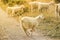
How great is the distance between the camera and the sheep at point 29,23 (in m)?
1.78

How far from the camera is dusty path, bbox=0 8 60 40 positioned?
1.82 metres

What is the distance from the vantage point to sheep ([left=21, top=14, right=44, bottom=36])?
1782 mm

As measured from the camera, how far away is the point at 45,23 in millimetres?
1758

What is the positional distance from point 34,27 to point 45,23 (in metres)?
0.13

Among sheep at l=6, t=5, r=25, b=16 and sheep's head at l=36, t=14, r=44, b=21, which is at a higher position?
sheep at l=6, t=5, r=25, b=16

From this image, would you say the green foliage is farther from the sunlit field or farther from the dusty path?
the dusty path

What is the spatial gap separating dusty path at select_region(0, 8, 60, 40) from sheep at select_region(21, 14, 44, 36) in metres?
0.05

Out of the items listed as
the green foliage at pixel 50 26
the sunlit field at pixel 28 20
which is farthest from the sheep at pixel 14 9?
the green foliage at pixel 50 26

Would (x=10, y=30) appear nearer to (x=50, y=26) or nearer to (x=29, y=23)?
(x=29, y=23)

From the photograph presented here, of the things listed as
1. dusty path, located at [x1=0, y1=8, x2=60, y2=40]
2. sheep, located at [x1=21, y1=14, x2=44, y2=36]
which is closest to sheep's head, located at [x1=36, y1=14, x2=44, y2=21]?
sheep, located at [x1=21, y1=14, x2=44, y2=36]

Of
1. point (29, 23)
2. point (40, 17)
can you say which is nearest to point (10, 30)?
point (29, 23)

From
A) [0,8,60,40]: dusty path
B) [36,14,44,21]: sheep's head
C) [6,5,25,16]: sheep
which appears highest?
[6,5,25,16]: sheep

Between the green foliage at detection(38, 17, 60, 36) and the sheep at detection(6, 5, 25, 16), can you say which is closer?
the green foliage at detection(38, 17, 60, 36)

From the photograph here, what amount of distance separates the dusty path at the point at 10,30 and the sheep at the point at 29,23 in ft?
0.17
